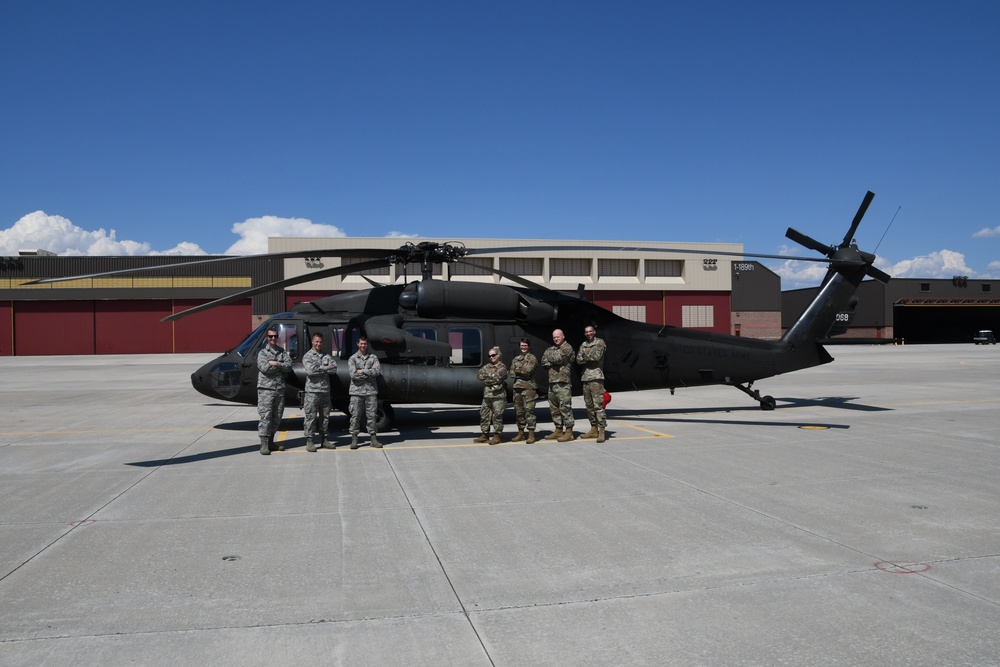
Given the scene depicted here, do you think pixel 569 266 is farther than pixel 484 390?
Yes

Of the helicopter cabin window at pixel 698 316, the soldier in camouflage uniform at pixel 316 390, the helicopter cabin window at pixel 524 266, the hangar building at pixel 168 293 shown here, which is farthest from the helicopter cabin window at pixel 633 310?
the soldier in camouflage uniform at pixel 316 390

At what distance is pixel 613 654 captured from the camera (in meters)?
3.43

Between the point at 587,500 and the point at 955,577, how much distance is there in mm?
3010

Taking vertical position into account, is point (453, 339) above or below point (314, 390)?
above

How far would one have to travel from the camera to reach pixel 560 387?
1045cm

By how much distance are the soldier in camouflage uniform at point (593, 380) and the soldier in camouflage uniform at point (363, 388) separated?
320 centimetres

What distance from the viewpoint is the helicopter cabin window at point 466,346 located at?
11578 millimetres

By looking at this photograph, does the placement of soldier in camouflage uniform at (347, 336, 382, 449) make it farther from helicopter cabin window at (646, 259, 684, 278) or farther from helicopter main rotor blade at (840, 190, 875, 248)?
helicopter cabin window at (646, 259, 684, 278)

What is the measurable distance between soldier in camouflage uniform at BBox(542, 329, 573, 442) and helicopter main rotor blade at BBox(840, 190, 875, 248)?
701cm

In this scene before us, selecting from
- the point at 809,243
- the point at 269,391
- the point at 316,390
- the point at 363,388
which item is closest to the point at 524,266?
the point at 809,243

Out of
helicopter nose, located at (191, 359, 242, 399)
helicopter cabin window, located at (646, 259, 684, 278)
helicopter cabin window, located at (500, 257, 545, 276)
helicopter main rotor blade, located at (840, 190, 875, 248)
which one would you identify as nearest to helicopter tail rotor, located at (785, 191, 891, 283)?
helicopter main rotor blade, located at (840, 190, 875, 248)

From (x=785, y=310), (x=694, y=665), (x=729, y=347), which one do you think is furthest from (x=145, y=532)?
(x=785, y=310)

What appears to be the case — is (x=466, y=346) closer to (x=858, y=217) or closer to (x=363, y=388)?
(x=363, y=388)

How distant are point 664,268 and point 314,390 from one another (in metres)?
44.5
